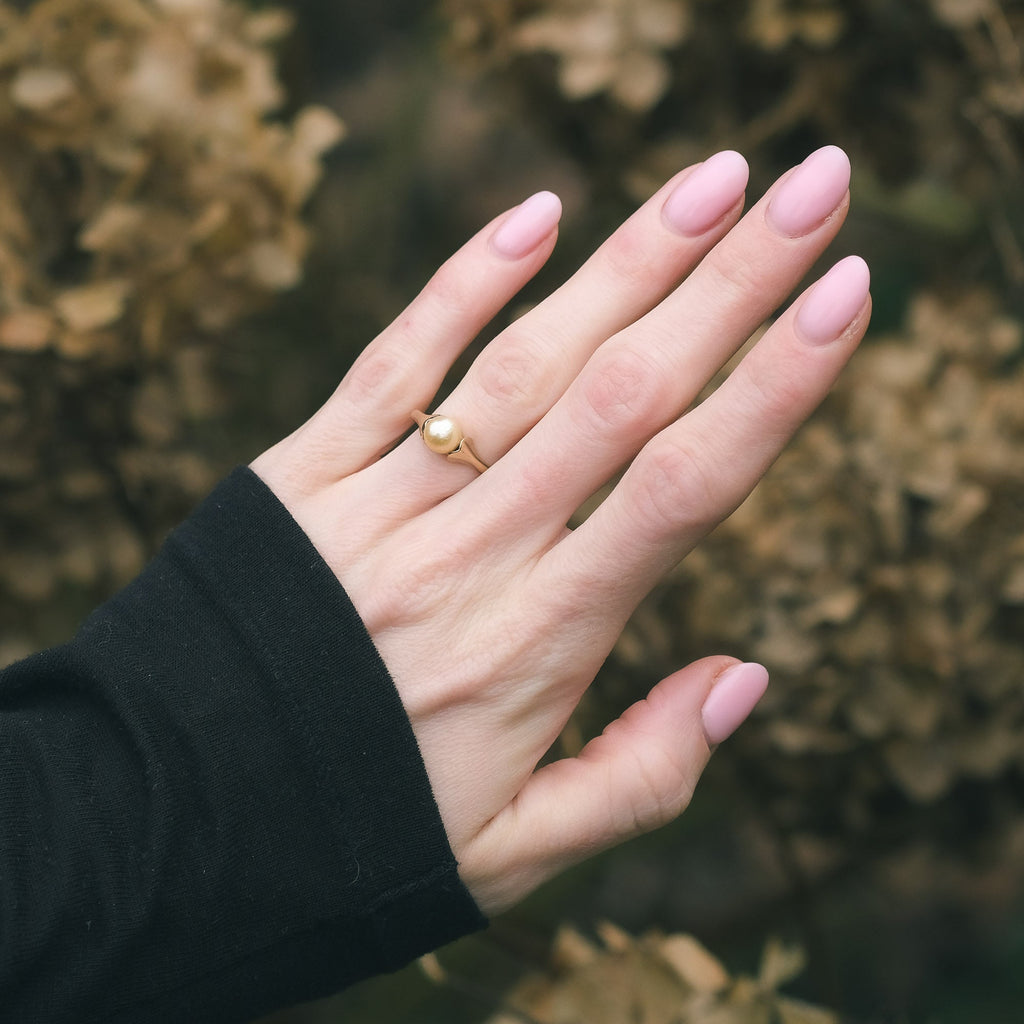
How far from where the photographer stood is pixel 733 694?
89cm

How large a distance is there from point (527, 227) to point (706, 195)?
158mm

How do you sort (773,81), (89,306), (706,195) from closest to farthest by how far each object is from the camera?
(706,195)
(89,306)
(773,81)

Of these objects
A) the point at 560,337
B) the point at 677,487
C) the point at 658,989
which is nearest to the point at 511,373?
the point at 560,337

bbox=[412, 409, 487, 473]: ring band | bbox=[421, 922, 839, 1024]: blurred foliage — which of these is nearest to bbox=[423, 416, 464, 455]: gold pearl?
bbox=[412, 409, 487, 473]: ring band

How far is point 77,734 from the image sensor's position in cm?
81

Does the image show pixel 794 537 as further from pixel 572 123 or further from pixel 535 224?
pixel 572 123

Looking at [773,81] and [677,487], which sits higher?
[773,81]

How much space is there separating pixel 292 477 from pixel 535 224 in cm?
31

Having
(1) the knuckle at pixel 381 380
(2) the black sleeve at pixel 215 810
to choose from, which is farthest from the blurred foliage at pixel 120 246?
(2) the black sleeve at pixel 215 810

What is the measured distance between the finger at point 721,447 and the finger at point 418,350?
0.22 m

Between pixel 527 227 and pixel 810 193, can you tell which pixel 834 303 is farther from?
pixel 527 227

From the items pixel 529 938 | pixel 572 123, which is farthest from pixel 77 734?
pixel 572 123

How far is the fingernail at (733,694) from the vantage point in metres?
0.89

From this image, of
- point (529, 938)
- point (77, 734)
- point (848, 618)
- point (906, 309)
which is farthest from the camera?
point (906, 309)
